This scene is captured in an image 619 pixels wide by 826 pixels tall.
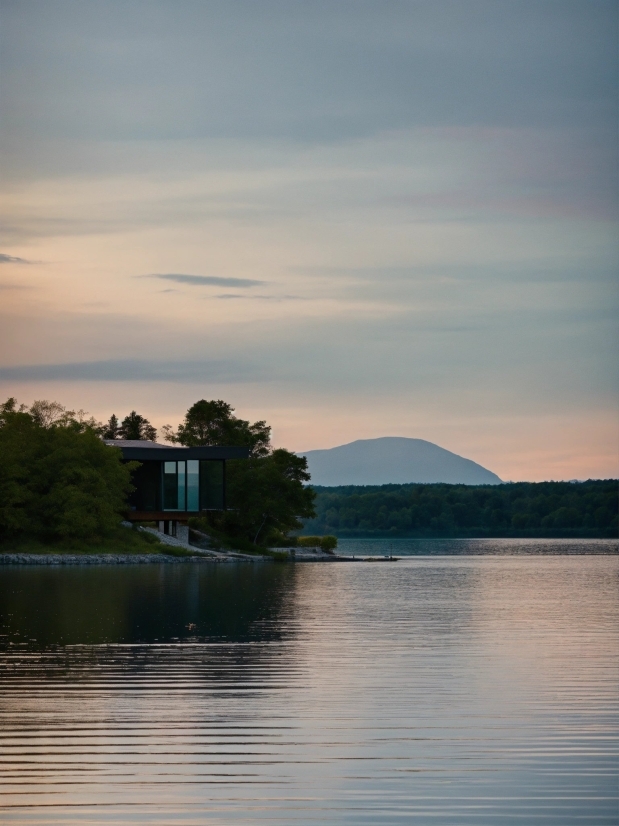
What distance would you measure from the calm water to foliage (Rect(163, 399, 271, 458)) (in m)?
60.2

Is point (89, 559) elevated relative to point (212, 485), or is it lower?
lower

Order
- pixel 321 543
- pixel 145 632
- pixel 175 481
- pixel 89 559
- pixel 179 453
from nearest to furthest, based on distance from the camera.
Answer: pixel 145 632
pixel 89 559
pixel 179 453
pixel 175 481
pixel 321 543

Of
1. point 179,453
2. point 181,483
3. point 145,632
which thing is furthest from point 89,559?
point 145,632

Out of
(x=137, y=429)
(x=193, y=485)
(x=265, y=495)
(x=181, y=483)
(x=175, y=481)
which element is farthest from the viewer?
(x=137, y=429)

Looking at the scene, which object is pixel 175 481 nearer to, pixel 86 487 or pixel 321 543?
pixel 86 487

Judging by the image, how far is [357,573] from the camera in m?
55.9

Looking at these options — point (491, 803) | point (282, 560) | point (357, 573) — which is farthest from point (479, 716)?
point (282, 560)

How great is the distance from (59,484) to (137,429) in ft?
132

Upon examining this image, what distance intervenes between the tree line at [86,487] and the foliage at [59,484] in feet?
0.19

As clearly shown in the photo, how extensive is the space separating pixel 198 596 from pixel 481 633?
1316 cm

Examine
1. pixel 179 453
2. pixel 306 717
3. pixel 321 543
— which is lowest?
pixel 306 717

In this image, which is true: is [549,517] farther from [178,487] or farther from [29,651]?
[29,651]

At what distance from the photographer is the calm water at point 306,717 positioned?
30.9ft

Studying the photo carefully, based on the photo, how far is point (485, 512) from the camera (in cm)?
15800
